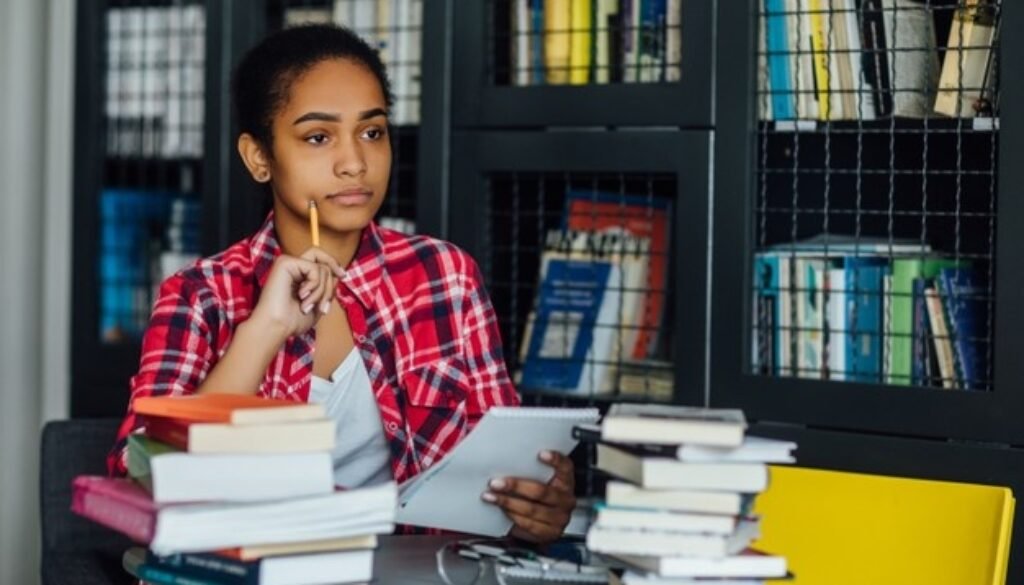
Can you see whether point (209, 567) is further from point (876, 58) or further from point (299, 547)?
point (876, 58)

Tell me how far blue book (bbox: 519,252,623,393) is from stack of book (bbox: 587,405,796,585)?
1.21 metres

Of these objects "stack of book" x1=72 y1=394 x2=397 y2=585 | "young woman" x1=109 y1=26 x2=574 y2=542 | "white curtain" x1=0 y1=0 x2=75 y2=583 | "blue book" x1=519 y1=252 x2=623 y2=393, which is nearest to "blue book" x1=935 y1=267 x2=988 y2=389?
"blue book" x1=519 y1=252 x2=623 y2=393

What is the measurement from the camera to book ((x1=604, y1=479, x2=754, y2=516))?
1601mm

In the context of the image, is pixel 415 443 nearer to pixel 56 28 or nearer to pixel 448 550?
pixel 448 550

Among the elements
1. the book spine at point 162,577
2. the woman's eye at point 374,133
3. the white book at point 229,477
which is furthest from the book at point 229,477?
the woman's eye at point 374,133

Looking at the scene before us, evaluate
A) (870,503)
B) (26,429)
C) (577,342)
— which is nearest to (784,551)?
(870,503)

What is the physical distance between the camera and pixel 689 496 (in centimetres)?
160

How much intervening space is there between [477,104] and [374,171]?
26.7 inches

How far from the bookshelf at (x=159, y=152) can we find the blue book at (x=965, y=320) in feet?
3.10

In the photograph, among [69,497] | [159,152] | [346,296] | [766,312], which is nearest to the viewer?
[346,296]

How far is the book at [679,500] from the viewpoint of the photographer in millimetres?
1601

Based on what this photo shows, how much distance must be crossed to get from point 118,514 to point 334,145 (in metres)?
0.77

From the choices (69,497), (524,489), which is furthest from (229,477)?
(69,497)

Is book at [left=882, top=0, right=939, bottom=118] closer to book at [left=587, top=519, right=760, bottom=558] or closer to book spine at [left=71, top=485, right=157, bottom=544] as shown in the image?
book at [left=587, top=519, right=760, bottom=558]
